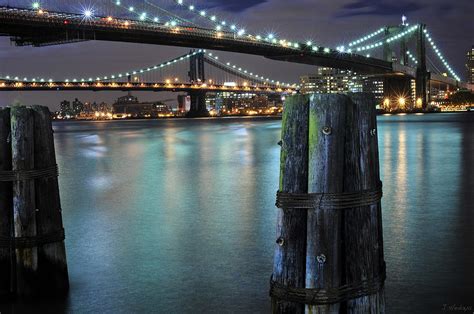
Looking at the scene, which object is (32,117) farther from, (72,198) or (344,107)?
(72,198)

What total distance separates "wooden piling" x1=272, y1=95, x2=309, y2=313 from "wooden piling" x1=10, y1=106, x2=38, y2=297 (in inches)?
97.0

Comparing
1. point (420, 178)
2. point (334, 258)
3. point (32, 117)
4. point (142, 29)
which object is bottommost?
point (420, 178)

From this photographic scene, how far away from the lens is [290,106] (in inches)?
118

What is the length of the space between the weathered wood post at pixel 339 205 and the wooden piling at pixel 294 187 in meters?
0.03

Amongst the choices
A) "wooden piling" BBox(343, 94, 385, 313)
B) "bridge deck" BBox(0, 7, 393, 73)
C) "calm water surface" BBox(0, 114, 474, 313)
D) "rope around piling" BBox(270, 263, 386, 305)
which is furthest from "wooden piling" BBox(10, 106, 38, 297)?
"bridge deck" BBox(0, 7, 393, 73)

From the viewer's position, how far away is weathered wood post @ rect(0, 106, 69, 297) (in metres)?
4.63

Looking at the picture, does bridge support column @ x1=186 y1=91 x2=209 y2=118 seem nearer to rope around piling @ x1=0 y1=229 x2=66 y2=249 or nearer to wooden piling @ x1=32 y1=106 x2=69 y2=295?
wooden piling @ x1=32 y1=106 x2=69 y2=295

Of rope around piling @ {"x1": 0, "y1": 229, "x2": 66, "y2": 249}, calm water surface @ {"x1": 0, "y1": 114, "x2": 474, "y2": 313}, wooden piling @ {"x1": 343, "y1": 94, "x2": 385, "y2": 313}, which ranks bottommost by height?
calm water surface @ {"x1": 0, "y1": 114, "x2": 474, "y2": 313}

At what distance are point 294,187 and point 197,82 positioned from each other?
9536 cm

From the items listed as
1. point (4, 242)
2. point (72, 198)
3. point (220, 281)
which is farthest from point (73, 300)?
point (72, 198)

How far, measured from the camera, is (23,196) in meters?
4.66

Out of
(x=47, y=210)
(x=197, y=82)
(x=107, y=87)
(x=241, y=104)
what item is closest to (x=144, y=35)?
(x=107, y=87)

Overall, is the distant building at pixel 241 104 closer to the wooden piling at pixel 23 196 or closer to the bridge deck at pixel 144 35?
the bridge deck at pixel 144 35

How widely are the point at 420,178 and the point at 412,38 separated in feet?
289
